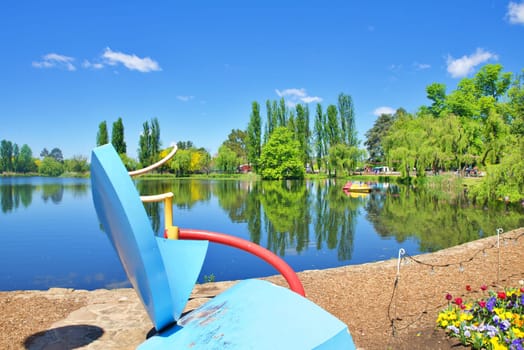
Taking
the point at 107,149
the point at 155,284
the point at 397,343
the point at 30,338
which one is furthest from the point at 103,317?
the point at 397,343

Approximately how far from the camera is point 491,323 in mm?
4188

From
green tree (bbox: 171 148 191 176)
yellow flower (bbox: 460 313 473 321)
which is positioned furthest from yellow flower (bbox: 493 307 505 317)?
green tree (bbox: 171 148 191 176)

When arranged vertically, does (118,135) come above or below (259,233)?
above

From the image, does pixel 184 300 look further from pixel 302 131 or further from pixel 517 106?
pixel 302 131

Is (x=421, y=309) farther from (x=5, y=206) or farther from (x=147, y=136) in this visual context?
(x=147, y=136)

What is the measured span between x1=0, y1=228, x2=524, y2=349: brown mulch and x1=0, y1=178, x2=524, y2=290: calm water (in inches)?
97.2

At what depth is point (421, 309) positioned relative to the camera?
534 centimetres

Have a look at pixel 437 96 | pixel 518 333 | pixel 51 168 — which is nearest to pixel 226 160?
pixel 437 96

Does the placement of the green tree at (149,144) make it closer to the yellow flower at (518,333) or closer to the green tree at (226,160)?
the green tree at (226,160)

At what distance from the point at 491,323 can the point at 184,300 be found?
10.9 feet

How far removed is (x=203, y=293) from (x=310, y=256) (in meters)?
5.01

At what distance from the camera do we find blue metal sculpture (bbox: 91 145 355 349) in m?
2.39

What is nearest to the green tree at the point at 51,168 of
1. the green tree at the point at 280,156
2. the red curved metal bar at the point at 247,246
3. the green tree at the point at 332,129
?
the green tree at the point at 280,156

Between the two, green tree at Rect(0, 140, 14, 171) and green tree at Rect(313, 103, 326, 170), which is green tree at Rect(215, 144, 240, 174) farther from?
green tree at Rect(0, 140, 14, 171)
